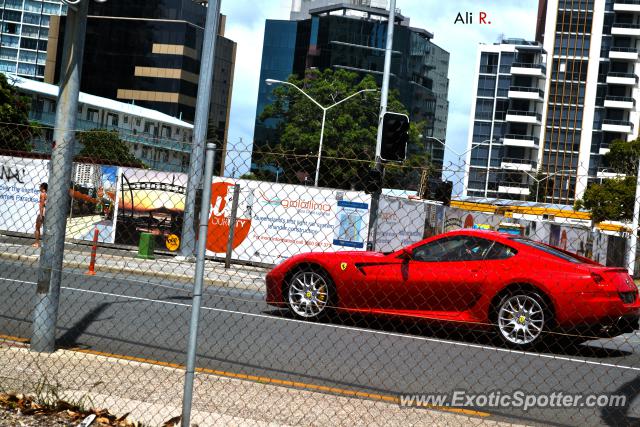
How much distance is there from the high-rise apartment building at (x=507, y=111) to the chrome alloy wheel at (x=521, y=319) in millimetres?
84381

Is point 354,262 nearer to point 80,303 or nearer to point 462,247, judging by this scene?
point 462,247

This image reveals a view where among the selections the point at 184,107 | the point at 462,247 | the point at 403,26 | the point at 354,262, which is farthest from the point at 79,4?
the point at 403,26

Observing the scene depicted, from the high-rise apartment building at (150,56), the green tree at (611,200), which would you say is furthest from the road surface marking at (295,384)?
the high-rise apartment building at (150,56)

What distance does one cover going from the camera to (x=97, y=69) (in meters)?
109

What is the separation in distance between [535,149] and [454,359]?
99.2 metres

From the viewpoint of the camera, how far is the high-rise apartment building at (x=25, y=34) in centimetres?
12912

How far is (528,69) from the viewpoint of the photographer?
102938 mm

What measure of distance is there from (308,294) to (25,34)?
423 feet

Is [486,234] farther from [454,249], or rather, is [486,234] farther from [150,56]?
[150,56]

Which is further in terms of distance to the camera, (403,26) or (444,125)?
(444,125)

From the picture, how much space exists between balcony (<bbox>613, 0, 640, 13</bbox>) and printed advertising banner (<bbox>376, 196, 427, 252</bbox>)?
8718 cm

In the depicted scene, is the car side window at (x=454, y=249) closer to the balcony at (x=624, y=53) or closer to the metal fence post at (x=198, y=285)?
the metal fence post at (x=198, y=285)

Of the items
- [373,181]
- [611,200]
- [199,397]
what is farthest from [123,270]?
[611,200]

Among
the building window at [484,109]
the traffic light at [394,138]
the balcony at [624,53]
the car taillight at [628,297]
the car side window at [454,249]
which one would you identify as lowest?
the car taillight at [628,297]
